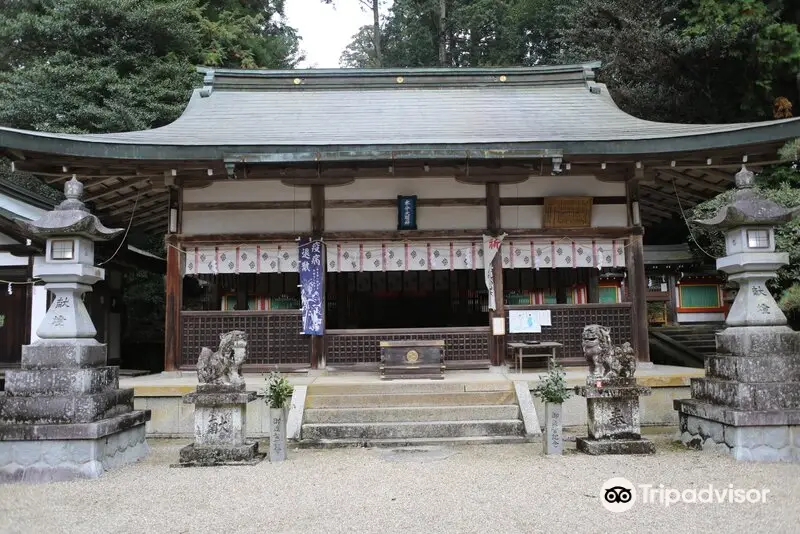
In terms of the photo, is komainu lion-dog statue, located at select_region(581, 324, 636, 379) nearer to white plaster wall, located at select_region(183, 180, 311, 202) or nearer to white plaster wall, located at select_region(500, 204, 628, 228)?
white plaster wall, located at select_region(500, 204, 628, 228)

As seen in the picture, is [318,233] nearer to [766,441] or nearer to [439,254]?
[439,254]

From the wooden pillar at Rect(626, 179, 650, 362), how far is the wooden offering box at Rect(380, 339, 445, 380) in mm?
3756

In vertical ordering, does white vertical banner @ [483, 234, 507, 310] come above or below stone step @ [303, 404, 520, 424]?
above

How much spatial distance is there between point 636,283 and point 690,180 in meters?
2.88

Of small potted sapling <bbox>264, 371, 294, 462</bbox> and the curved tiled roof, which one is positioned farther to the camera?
the curved tiled roof

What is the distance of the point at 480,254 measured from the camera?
418 inches

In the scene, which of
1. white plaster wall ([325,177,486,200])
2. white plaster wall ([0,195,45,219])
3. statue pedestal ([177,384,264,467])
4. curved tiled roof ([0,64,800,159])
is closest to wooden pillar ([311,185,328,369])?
white plaster wall ([325,177,486,200])

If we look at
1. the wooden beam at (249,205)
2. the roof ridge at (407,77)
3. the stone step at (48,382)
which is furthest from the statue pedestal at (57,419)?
the roof ridge at (407,77)

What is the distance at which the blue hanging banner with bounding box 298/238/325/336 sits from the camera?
1022 cm

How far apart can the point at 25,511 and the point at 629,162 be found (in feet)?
32.7

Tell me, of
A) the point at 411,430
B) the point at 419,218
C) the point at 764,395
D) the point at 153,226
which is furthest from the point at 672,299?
the point at 153,226

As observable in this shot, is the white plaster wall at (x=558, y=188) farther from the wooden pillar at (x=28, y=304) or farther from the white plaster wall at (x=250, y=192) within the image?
the wooden pillar at (x=28, y=304)

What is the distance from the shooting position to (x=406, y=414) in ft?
26.1
